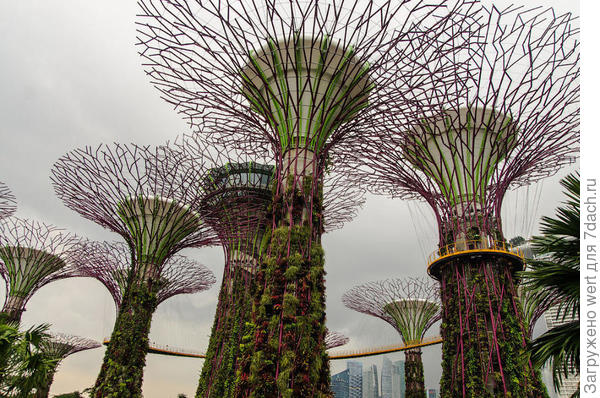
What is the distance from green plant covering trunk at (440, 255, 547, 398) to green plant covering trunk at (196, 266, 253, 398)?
8.61m

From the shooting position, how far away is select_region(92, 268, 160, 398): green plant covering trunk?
15562mm

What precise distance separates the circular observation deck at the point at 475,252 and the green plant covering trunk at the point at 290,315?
7.64m

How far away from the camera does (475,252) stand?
1566 centimetres

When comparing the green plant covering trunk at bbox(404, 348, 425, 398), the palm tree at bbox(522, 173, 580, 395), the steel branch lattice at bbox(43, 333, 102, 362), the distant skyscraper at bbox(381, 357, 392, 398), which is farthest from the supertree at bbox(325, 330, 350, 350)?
the distant skyscraper at bbox(381, 357, 392, 398)

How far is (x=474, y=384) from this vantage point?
14211 mm

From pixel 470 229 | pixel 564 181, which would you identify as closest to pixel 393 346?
pixel 470 229

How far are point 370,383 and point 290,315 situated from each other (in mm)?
93075

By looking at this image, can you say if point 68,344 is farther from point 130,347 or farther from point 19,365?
point 19,365

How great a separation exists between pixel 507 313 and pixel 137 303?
14.7 meters

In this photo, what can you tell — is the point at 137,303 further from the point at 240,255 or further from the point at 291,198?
the point at 291,198

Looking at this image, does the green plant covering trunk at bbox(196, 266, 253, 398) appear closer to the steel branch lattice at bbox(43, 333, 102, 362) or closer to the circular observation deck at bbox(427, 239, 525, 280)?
the circular observation deck at bbox(427, 239, 525, 280)

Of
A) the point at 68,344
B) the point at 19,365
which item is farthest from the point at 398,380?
the point at 19,365

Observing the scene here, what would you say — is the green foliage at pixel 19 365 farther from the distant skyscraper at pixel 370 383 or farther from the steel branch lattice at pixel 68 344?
the distant skyscraper at pixel 370 383

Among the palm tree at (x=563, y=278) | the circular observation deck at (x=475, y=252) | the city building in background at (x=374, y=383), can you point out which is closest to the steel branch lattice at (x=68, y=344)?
the circular observation deck at (x=475, y=252)
